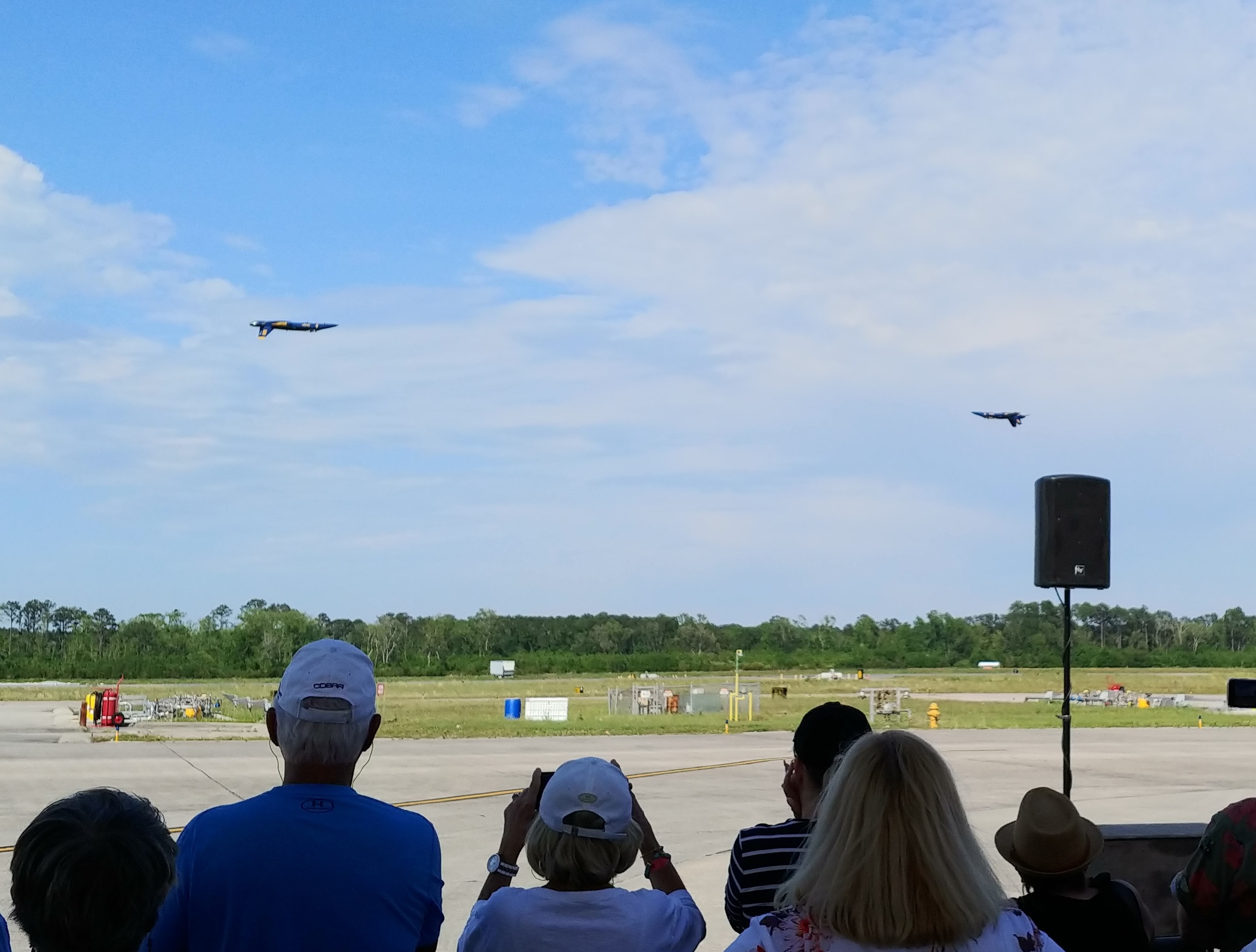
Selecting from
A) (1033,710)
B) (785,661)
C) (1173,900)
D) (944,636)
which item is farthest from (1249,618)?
(1173,900)

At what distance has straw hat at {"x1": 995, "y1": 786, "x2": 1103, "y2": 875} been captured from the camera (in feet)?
11.3

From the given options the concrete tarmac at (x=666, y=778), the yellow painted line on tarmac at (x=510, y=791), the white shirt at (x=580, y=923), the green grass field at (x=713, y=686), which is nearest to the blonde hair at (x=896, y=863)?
the white shirt at (x=580, y=923)

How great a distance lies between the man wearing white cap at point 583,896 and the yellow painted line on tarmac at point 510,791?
324 inches

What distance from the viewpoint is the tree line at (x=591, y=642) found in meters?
92.4

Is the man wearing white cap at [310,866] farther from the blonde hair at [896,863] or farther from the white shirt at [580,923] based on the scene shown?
the blonde hair at [896,863]

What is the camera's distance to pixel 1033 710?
47.8 m

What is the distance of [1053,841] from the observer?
3439mm

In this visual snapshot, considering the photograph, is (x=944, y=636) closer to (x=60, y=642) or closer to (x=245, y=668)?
(x=245, y=668)

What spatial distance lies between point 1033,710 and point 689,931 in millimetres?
47981

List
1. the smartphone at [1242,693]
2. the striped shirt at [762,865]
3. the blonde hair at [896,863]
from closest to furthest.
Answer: the blonde hair at [896,863] < the striped shirt at [762,865] < the smartphone at [1242,693]

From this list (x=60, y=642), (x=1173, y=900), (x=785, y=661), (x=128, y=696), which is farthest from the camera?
(x=60, y=642)

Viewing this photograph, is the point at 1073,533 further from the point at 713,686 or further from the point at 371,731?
the point at 713,686

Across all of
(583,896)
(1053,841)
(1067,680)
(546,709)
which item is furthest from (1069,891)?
(546,709)

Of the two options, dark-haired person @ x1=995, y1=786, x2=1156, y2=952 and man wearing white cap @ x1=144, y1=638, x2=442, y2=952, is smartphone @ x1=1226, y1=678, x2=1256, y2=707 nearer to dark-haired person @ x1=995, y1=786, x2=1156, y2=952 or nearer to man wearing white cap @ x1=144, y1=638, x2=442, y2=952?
dark-haired person @ x1=995, y1=786, x2=1156, y2=952
